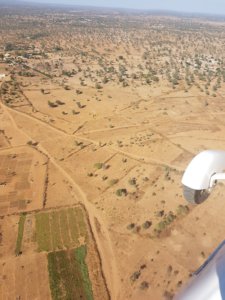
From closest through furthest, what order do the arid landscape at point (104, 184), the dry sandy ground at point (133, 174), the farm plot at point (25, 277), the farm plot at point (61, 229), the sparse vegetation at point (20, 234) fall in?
1. the farm plot at point (25, 277)
2. the arid landscape at point (104, 184)
3. the dry sandy ground at point (133, 174)
4. the sparse vegetation at point (20, 234)
5. the farm plot at point (61, 229)

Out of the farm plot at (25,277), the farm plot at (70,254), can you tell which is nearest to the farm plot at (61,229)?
the farm plot at (70,254)

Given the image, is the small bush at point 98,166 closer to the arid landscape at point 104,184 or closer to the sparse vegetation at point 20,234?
the arid landscape at point 104,184

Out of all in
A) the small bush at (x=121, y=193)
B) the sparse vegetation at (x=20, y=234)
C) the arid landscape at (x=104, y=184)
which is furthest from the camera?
the small bush at (x=121, y=193)

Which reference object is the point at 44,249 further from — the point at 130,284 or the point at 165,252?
the point at 165,252

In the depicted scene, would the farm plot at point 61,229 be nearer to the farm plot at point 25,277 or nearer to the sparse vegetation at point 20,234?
the sparse vegetation at point 20,234

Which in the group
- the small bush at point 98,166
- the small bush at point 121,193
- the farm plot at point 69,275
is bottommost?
the farm plot at point 69,275

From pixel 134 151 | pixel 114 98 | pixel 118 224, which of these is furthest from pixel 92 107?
pixel 118 224

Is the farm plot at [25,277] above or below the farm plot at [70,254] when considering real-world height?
below

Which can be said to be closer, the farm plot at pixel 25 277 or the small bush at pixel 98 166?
the farm plot at pixel 25 277

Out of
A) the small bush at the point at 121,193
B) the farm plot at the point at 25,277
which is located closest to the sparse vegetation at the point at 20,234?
the farm plot at the point at 25,277

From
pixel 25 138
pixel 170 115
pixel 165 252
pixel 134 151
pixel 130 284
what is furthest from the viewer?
pixel 170 115
